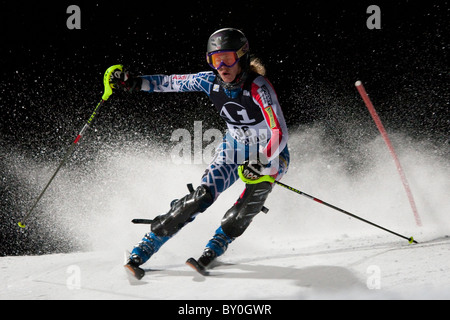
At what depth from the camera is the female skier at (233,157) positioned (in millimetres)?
2824

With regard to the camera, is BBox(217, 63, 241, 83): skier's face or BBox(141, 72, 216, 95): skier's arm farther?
BBox(141, 72, 216, 95): skier's arm

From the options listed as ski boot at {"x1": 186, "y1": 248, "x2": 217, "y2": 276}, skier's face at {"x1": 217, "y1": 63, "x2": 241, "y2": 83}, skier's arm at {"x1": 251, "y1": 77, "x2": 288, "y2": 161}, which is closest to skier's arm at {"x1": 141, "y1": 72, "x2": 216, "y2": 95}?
skier's face at {"x1": 217, "y1": 63, "x2": 241, "y2": 83}

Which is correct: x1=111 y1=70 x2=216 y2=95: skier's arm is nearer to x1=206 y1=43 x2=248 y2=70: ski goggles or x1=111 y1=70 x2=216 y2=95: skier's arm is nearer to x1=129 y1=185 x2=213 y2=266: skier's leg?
x1=206 y1=43 x2=248 y2=70: ski goggles

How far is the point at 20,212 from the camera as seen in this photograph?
31.6ft

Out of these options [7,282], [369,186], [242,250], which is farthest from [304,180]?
[7,282]

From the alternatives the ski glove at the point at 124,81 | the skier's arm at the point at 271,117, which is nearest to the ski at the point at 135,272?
the skier's arm at the point at 271,117

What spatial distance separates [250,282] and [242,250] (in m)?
1.54

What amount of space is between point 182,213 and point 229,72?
3.62 feet

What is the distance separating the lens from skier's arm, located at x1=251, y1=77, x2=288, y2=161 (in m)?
2.79

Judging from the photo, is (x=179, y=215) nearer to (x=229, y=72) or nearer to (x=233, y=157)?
(x=233, y=157)

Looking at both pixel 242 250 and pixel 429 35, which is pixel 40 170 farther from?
pixel 429 35

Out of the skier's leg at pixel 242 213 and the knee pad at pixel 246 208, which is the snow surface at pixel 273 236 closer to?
the skier's leg at pixel 242 213

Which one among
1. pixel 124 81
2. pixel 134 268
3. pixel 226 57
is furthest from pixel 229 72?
pixel 134 268

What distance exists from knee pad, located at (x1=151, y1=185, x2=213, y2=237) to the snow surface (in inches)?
13.0
